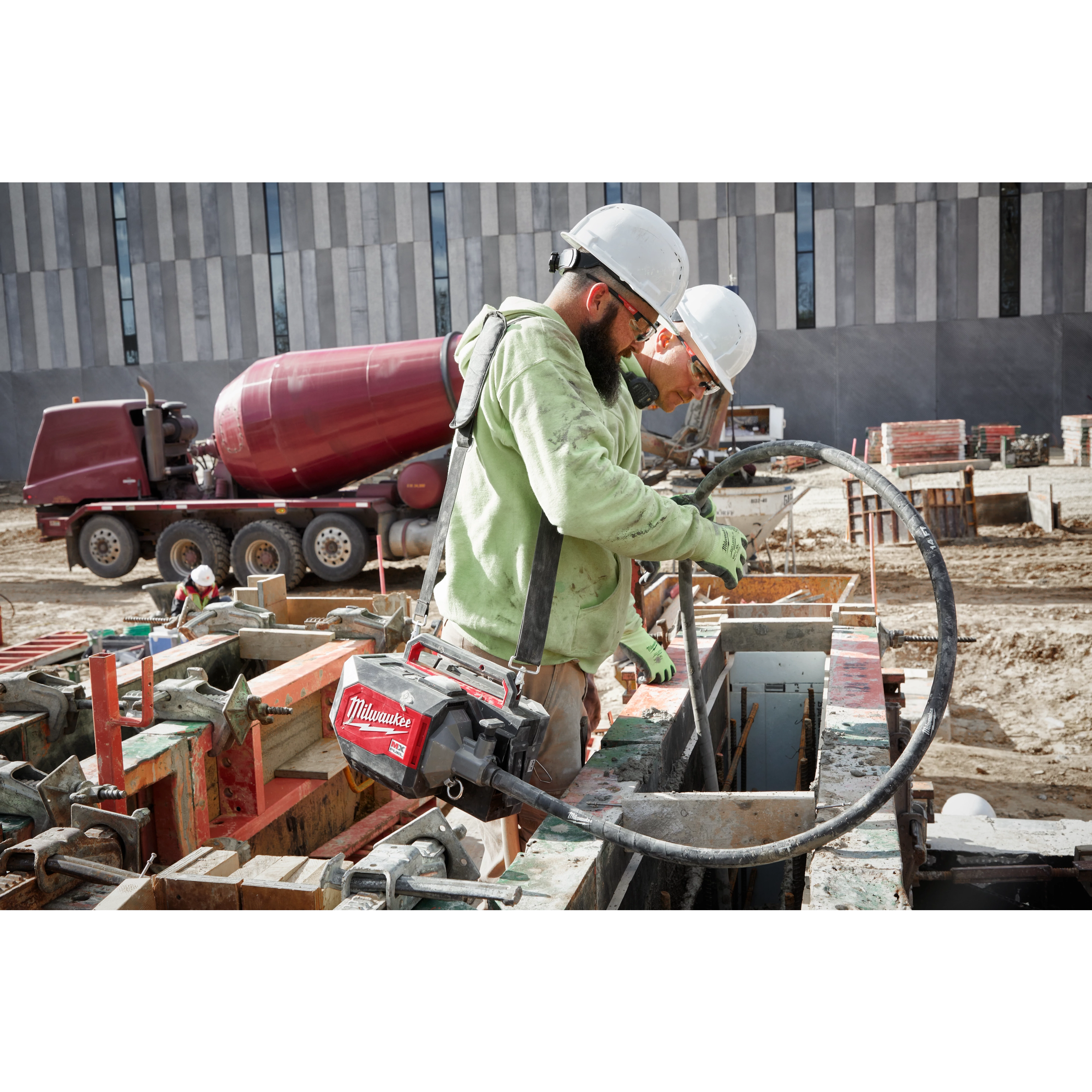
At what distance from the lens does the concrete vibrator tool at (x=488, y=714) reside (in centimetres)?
222

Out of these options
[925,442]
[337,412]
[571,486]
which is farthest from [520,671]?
[925,442]

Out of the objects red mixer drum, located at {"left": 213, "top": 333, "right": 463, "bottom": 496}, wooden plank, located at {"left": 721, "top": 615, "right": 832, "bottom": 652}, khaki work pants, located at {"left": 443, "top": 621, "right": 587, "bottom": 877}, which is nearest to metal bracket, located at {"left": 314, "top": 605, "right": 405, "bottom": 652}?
wooden plank, located at {"left": 721, "top": 615, "right": 832, "bottom": 652}

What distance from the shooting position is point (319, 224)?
88.4 ft

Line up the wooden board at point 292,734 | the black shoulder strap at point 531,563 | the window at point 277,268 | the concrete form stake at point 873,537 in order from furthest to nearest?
the window at point 277,268 < the concrete form stake at point 873,537 < the wooden board at point 292,734 < the black shoulder strap at point 531,563

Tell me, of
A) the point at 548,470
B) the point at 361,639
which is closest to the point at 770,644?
the point at 361,639

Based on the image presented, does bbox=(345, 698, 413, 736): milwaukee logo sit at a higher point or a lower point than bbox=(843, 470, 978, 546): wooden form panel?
higher

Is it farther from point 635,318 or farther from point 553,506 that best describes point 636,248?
point 553,506

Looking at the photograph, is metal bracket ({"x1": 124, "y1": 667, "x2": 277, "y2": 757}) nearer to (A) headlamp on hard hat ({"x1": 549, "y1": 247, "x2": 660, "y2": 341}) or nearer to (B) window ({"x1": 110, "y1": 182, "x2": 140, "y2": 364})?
(A) headlamp on hard hat ({"x1": 549, "y1": 247, "x2": 660, "y2": 341})

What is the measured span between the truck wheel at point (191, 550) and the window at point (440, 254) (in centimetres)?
A: 1472

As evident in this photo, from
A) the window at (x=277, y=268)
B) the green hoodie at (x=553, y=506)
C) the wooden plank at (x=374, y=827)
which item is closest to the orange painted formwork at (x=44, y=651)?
the wooden plank at (x=374, y=827)

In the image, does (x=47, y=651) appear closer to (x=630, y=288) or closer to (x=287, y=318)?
→ (x=630, y=288)

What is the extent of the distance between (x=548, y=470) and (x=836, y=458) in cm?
77

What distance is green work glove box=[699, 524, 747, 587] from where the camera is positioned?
2750mm

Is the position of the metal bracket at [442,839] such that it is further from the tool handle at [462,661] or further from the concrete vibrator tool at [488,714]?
the tool handle at [462,661]
